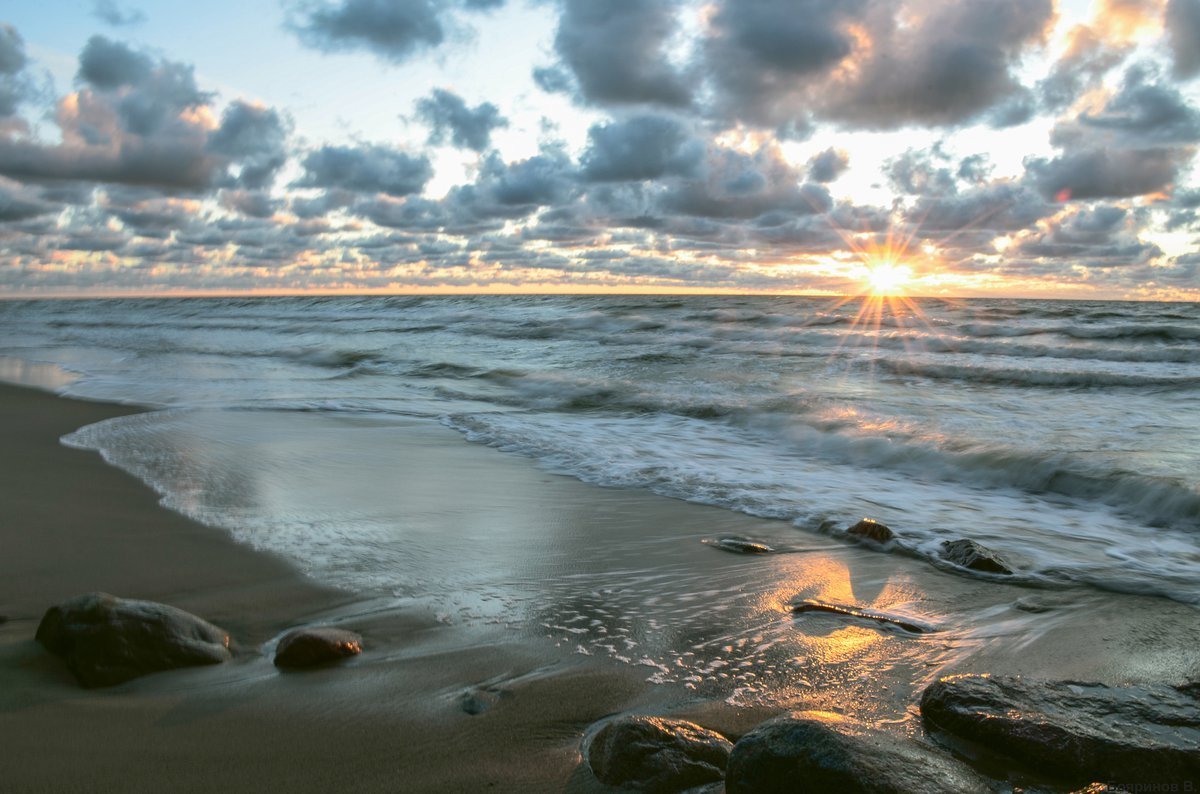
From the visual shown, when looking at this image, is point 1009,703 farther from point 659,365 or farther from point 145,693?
point 659,365

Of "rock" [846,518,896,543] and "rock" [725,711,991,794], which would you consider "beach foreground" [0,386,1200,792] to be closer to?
"rock" [846,518,896,543]

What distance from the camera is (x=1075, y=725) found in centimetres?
208

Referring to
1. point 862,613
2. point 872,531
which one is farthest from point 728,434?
point 862,613

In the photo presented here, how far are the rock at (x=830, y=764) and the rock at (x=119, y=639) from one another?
5.96ft

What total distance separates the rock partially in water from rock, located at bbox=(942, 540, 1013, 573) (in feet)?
3.05

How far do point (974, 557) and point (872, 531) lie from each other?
0.58 metres

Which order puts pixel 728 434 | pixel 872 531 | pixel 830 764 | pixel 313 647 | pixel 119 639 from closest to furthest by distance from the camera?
pixel 830 764, pixel 119 639, pixel 313 647, pixel 872 531, pixel 728 434

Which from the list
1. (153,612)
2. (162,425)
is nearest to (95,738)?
(153,612)

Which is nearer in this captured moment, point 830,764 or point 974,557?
point 830,764

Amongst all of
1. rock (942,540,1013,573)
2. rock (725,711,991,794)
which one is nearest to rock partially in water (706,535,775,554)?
rock (942,540,1013,573)

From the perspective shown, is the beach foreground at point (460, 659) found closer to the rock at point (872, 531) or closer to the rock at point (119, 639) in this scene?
the rock at point (119, 639)

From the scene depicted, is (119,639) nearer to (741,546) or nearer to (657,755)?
(657,755)

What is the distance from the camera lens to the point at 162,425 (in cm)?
764

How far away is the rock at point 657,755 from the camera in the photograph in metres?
1.94
